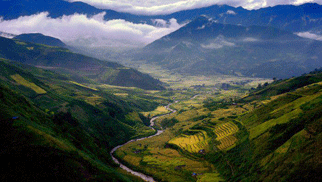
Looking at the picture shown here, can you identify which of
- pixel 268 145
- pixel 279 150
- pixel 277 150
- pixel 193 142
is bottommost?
pixel 193 142

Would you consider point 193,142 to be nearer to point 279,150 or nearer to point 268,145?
point 268,145

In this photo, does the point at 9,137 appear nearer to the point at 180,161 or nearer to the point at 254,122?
the point at 180,161

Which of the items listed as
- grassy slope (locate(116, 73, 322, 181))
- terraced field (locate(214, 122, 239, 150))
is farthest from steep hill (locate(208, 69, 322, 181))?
terraced field (locate(214, 122, 239, 150))

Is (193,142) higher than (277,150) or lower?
lower

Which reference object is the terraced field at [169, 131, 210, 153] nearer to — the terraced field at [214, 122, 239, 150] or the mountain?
the mountain

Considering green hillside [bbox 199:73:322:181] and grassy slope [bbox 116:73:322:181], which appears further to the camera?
grassy slope [bbox 116:73:322:181]

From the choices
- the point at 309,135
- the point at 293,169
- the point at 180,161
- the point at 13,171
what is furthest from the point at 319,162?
the point at 13,171

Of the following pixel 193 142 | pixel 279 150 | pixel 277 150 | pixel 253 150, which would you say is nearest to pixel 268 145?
pixel 253 150

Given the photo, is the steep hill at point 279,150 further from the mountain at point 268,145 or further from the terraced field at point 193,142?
the terraced field at point 193,142
